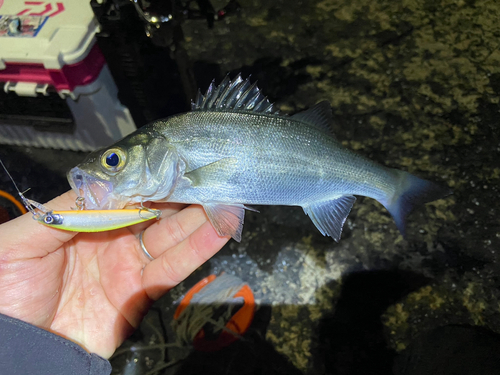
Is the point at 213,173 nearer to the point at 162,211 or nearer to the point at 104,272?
the point at 162,211

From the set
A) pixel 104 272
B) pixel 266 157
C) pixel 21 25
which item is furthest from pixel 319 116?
pixel 21 25

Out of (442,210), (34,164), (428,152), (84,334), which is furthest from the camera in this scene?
(34,164)

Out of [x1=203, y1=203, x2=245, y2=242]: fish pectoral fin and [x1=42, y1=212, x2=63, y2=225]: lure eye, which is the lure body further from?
[x1=203, y1=203, x2=245, y2=242]: fish pectoral fin

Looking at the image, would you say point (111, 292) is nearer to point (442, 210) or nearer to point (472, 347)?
point (472, 347)

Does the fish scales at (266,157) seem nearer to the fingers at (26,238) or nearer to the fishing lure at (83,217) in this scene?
the fishing lure at (83,217)

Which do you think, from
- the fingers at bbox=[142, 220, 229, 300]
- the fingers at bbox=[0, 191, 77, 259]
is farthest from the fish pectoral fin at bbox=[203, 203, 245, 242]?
the fingers at bbox=[0, 191, 77, 259]

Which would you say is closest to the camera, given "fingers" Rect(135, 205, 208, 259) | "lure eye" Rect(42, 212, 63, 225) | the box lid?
"lure eye" Rect(42, 212, 63, 225)

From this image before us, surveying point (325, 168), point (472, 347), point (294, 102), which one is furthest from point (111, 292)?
point (294, 102)
